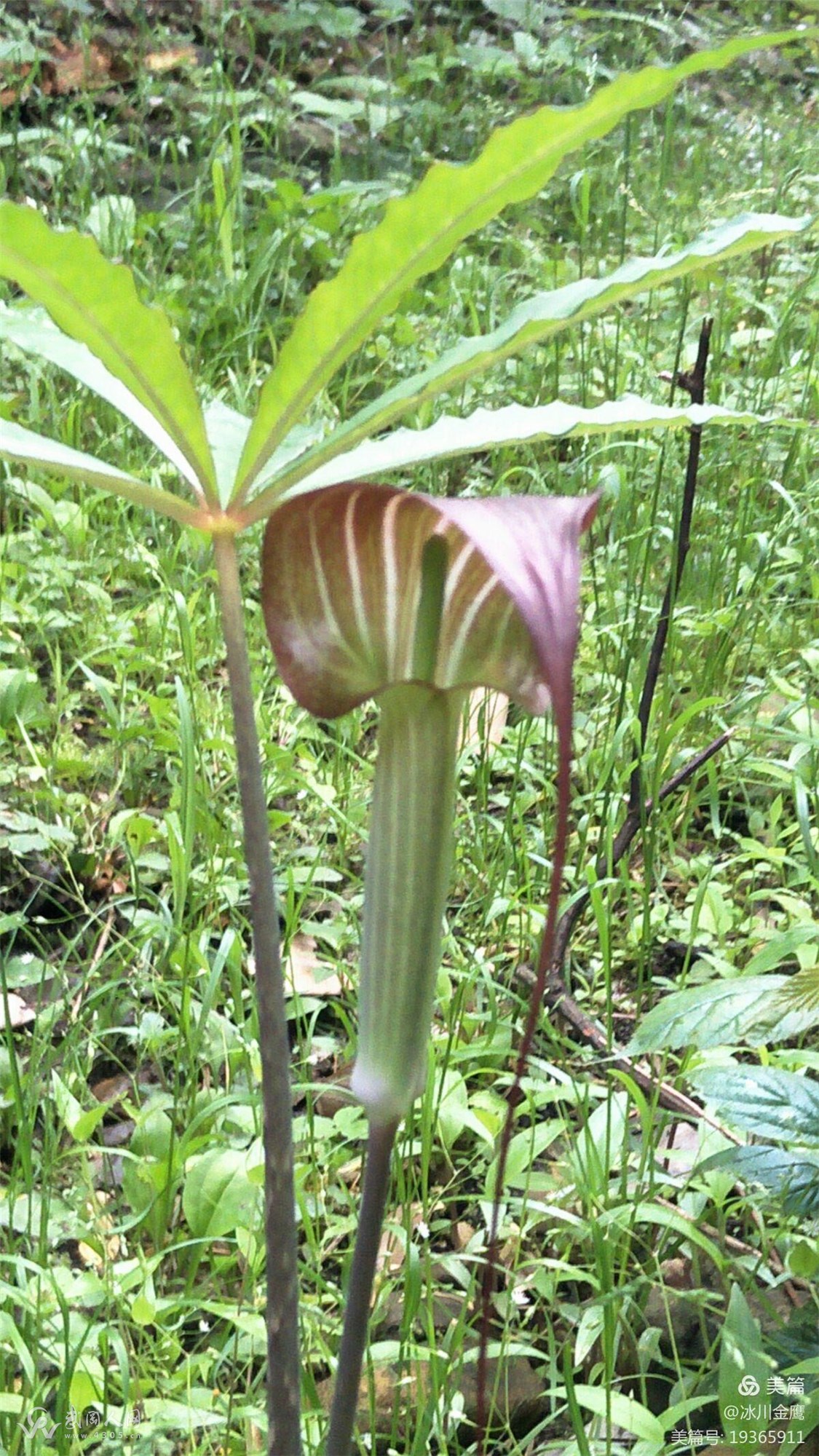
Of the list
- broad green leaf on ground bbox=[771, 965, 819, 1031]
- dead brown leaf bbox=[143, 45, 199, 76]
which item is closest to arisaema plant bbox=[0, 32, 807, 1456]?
broad green leaf on ground bbox=[771, 965, 819, 1031]

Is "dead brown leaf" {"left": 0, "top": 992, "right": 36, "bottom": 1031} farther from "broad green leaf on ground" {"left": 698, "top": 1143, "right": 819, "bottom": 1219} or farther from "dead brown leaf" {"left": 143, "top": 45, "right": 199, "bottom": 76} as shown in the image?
"dead brown leaf" {"left": 143, "top": 45, "right": 199, "bottom": 76}

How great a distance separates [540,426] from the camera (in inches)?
26.0

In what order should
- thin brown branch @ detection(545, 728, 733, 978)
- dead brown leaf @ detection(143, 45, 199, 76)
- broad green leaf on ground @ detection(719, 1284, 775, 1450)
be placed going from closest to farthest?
1. broad green leaf on ground @ detection(719, 1284, 775, 1450)
2. thin brown branch @ detection(545, 728, 733, 978)
3. dead brown leaf @ detection(143, 45, 199, 76)

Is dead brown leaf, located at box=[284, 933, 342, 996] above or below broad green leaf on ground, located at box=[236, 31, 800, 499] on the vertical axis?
below

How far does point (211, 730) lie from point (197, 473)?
1.26 metres

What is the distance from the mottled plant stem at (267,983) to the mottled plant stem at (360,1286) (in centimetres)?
3

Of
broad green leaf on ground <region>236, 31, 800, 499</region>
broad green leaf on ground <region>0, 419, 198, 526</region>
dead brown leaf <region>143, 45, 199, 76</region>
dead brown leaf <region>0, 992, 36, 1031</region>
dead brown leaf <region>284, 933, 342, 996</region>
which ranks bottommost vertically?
dead brown leaf <region>0, 992, 36, 1031</region>

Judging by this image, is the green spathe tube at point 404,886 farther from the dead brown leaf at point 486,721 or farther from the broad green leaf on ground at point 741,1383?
the dead brown leaf at point 486,721

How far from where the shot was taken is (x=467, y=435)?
0.66m

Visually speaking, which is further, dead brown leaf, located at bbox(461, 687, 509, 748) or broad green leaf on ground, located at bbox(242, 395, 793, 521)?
dead brown leaf, located at bbox(461, 687, 509, 748)

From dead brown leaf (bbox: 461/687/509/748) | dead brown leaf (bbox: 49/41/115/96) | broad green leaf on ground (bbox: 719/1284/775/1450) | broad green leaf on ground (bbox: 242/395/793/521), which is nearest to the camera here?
broad green leaf on ground (bbox: 242/395/793/521)

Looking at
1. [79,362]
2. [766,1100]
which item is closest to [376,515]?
[79,362]

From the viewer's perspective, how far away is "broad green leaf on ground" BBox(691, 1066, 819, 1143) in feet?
3.11

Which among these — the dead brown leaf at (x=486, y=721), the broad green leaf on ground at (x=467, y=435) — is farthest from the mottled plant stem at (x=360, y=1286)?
the dead brown leaf at (x=486, y=721)
